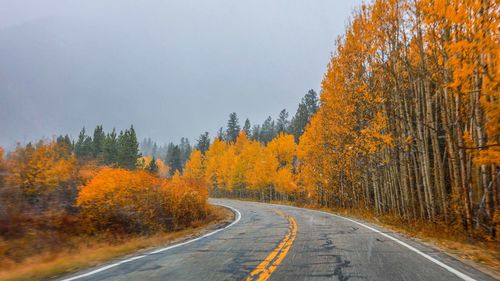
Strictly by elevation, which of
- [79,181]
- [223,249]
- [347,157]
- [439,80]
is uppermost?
[439,80]

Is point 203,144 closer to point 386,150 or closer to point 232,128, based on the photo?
point 232,128

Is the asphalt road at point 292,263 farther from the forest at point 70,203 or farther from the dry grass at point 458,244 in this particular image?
the forest at point 70,203

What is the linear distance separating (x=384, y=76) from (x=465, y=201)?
27.5 ft

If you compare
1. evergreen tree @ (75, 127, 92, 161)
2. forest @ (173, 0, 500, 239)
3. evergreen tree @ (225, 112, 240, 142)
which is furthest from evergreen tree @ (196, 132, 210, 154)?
forest @ (173, 0, 500, 239)

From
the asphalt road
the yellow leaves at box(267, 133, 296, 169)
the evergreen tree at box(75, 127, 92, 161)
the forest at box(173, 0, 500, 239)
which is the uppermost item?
the evergreen tree at box(75, 127, 92, 161)

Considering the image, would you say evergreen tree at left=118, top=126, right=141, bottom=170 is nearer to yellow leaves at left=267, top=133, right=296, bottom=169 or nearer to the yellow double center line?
yellow leaves at left=267, top=133, right=296, bottom=169

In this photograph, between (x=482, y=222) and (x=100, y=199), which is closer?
(x=482, y=222)

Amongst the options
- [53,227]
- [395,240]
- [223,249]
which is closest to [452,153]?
[395,240]

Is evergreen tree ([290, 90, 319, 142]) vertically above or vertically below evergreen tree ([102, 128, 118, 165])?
above

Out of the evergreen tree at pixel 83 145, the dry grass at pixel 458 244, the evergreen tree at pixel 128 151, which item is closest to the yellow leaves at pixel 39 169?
the dry grass at pixel 458 244

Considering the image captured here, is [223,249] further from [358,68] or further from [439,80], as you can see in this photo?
[358,68]

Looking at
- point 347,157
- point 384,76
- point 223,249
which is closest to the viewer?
point 223,249

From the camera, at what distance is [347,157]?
22578mm

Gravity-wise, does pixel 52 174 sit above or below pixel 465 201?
above
